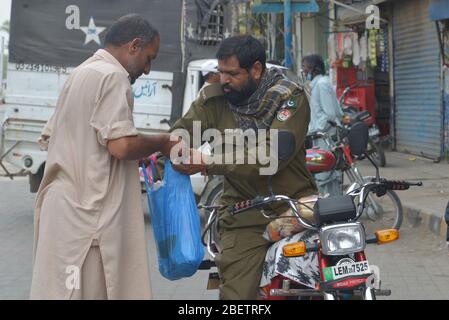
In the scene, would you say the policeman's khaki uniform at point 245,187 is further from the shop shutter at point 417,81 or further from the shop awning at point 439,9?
the shop shutter at point 417,81

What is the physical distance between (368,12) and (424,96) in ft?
5.97

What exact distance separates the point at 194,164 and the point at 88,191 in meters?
0.45

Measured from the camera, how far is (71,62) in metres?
9.39

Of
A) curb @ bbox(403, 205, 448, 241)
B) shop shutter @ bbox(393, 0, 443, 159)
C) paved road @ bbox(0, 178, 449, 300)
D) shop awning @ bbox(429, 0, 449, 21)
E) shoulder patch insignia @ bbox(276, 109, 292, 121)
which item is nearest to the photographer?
shoulder patch insignia @ bbox(276, 109, 292, 121)

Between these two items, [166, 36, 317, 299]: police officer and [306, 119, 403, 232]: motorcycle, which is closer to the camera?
[166, 36, 317, 299]: police officer

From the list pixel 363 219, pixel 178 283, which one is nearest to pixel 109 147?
pixel 178 283

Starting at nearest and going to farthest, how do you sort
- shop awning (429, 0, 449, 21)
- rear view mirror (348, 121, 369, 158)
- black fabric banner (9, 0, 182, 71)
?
1. rear view mirror (348, 121, 369, 158)
2. black fabric banner (9, 0, 182, 71)
3. shop awning (429, 0, 449, 21)

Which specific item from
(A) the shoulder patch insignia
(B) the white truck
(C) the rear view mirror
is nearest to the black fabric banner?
(B) the white truck

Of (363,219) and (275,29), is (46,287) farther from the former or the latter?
(275,29)

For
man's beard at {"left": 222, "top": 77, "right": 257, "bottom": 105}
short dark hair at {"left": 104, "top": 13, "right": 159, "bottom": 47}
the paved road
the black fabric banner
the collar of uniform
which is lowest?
the paved road

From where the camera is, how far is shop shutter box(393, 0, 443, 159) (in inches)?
519

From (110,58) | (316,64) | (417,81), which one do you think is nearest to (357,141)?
(110,58)

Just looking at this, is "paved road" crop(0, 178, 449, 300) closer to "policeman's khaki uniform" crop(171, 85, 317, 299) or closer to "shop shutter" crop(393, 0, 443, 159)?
"policeman's khaki uniform" crop(171, 85, 317, 299)

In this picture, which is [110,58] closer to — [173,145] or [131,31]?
[131,31]
